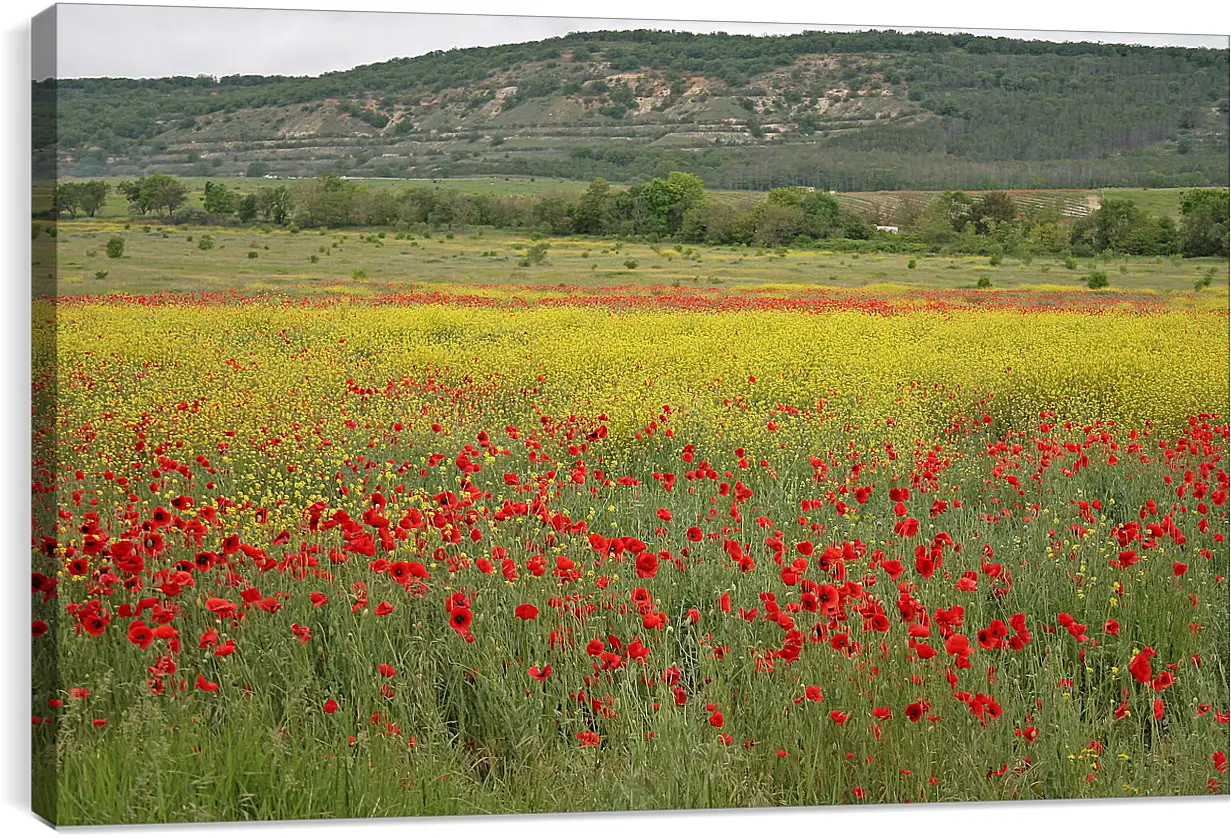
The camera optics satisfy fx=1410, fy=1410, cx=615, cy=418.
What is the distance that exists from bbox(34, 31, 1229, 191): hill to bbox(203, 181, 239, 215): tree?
0.05 meters

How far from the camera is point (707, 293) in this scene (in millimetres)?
4883

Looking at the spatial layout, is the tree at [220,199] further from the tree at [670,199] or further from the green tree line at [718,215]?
the tree at [670,199]

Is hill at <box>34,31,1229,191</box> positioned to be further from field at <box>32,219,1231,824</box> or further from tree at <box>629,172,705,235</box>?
field at <box>32,219,1231,824</box>

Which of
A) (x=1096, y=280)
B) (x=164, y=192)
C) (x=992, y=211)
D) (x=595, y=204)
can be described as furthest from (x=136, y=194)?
(x=1096, y=280)

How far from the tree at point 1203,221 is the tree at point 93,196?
360cm

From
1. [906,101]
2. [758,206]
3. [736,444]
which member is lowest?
[736,444]

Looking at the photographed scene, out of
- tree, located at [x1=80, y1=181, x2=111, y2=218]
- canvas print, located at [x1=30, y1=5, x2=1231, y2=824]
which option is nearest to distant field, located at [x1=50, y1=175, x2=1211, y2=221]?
canvas print, located at [x1=30, y1=5, x2=1231, y2=824]

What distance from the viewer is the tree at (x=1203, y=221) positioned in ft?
16.3

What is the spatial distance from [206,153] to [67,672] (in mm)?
1661

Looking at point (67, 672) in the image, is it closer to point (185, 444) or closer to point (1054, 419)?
point (185, 444)

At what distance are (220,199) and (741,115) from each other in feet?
5.75

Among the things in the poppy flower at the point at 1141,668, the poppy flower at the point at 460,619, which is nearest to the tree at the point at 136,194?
the poppy flower at the point at 460,619

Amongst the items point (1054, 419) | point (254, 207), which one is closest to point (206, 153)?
point (254, 207)

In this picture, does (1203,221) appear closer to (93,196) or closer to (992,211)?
(992,211)
